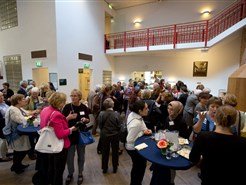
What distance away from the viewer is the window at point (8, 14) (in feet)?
25.9

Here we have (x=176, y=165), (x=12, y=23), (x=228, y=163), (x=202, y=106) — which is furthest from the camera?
(x=12, y=23)

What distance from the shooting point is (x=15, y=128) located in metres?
2.51

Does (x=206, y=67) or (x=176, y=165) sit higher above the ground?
(x=206, y=67)

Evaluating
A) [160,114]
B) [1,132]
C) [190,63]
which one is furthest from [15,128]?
[190,63]

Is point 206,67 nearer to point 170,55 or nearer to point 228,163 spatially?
point 170,55

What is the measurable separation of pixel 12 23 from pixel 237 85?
1086 cm

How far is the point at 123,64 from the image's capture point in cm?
1088

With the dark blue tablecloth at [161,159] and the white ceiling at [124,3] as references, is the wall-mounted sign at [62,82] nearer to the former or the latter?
the dark blue tablecloth at [161,159]

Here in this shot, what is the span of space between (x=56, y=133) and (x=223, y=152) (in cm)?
175

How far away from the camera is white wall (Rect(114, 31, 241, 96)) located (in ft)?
25.4

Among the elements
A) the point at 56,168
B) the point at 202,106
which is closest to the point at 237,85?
the point at 202,106

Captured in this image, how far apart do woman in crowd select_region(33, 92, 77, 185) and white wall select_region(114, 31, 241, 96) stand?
302 inches

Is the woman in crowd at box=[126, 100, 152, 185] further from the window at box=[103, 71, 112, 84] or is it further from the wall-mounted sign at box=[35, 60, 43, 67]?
the window at box=[103, 71, 112, 84]

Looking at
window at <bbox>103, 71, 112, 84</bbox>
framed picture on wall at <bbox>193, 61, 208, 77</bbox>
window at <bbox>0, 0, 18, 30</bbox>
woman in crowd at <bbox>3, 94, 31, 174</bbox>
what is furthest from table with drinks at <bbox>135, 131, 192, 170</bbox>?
window at <bbox>0, 0, 18, 30</bbox>
